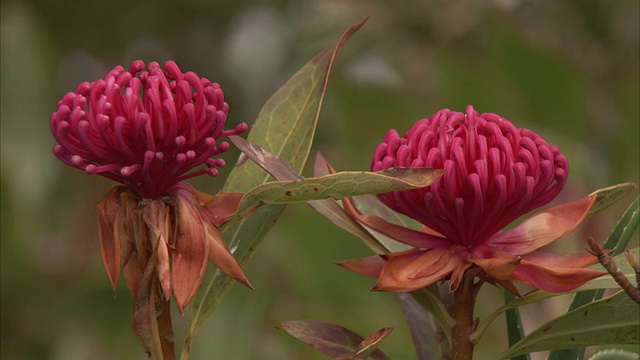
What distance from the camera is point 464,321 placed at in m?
0.66

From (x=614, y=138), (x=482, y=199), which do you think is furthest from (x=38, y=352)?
(x=482, y=199)

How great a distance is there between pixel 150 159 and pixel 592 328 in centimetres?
30

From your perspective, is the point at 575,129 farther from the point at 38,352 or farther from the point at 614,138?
the point at 38,352

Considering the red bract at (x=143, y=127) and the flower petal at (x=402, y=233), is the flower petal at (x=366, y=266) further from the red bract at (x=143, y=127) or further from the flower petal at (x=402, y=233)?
the red bract at (x=143, y=127)

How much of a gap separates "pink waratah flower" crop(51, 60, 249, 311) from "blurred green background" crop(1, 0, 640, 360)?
641 millimetres

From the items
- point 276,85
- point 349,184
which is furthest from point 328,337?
point 276,85

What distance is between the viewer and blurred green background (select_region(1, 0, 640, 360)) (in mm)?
1496

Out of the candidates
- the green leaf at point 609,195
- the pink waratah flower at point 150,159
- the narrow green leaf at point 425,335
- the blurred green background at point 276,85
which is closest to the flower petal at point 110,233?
the pink waratah flower at point 150,159

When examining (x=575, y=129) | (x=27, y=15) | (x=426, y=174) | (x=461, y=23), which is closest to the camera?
(x=426, y=174)

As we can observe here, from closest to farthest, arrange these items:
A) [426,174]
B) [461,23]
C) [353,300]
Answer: [426,174] → [353,300] → [461,23]

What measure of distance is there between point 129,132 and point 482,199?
23cm

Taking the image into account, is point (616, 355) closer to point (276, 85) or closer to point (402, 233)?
point (402, 233)

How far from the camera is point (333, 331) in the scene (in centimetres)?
70

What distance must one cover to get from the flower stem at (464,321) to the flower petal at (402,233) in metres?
0.03
